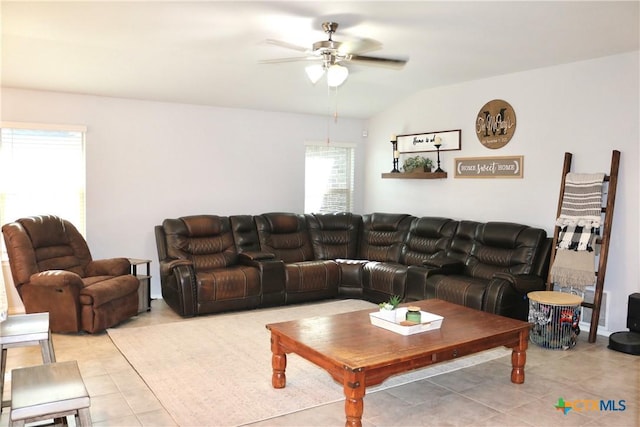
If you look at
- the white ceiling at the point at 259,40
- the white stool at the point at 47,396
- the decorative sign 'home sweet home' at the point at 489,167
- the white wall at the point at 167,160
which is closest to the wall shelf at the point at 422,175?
the decorative sign 'home sweet home' at the point at 489,167

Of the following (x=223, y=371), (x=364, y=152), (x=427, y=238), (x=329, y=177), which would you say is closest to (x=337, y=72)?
(x=223, y=371)

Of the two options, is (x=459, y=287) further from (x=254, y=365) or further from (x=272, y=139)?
(x=272, y=139)

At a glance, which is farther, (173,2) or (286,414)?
(173,2)

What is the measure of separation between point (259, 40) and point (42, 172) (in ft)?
9.22

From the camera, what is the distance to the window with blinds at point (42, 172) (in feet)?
17.2

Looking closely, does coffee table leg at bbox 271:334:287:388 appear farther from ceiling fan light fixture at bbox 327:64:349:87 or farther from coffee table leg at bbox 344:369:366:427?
ceiling fan light fixture at bbox 327:64:349:87

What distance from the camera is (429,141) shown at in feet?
21.1

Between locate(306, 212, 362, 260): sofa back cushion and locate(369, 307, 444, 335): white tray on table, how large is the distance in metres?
Answer: 2.82

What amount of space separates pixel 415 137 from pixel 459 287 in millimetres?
2471

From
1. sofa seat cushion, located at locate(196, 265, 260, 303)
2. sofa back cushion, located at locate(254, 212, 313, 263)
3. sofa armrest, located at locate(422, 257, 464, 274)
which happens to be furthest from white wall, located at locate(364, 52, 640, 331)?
sofa seat cushion, located at locate(196, 265, 260, 303)

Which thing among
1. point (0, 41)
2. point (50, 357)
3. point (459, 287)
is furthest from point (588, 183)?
point (0, 41)

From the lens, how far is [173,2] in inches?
139

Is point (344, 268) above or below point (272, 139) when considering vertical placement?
below

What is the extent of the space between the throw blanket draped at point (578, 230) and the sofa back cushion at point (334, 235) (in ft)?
8.35
